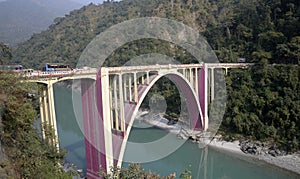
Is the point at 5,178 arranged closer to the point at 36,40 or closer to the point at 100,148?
the point at 100,148

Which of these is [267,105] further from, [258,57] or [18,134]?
[18,134]

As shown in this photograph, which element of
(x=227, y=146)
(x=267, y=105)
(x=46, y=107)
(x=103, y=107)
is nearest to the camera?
(x=46, y=107)

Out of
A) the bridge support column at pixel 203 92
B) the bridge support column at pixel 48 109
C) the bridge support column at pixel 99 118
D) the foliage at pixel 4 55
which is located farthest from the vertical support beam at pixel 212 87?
the foliage at pixel 4 55

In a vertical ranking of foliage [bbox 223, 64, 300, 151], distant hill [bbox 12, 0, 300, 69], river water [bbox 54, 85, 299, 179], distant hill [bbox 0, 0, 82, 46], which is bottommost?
river water [bbox 54, 85, 299, 179]

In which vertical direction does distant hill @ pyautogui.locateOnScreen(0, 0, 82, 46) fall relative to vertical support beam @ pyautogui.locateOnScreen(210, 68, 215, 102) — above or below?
above

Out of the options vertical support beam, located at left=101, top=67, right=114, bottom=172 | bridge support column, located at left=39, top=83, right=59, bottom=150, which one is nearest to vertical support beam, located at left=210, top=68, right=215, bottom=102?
vertical support beam, located at left=101, top=67, right=114, bottom=172

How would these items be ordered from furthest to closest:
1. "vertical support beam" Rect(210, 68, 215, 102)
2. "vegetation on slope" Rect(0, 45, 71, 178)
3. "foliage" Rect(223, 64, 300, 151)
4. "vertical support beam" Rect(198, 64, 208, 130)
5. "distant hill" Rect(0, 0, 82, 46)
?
"distant hill" Rect(0, 0, 82, 46)
"vertical support beam" Rect(210, 68, 215, 102)
"vertical support beam" Rect(198, 64, 208, 130)
"foliage" Rect(223, 64, 300, 151)
"vegetation on slope" Rect(0, 45, 71, 178)

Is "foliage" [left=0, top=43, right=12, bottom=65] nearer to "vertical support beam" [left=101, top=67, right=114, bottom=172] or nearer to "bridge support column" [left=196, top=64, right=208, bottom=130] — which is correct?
"vertical support beam" [left=101, top=67, right=114, bottom=172]

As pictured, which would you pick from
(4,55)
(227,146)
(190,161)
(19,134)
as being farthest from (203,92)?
(19,134)
